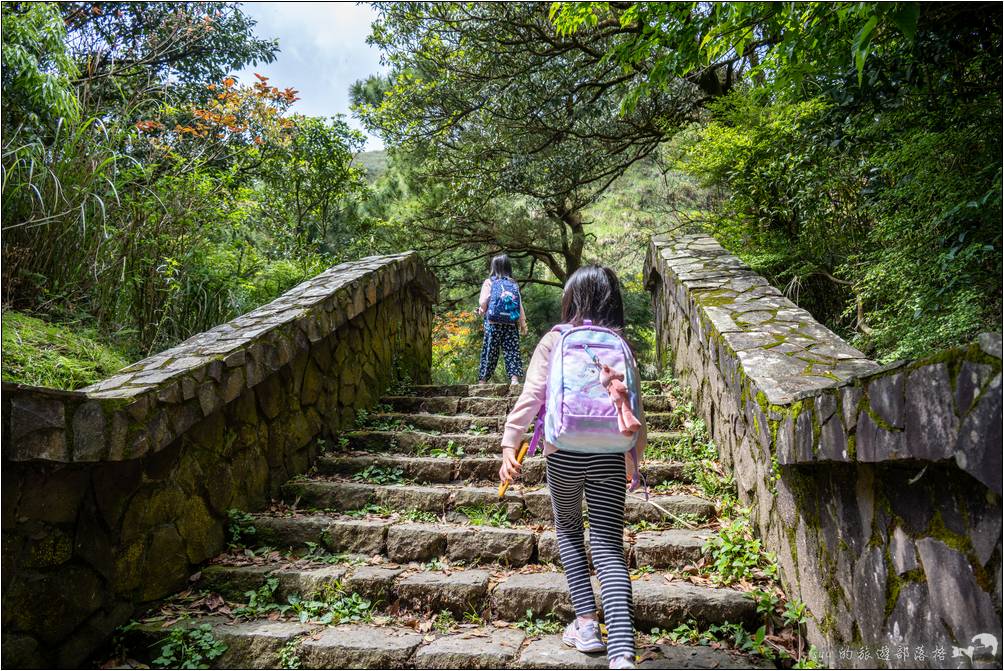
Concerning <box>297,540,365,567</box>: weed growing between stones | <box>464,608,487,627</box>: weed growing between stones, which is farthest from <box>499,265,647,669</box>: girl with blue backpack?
<box>297,540,365,567</box>: weed growing between stones

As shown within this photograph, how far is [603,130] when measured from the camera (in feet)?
32.1

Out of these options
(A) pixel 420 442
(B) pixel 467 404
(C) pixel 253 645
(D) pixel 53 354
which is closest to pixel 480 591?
(C) pixel 253 645

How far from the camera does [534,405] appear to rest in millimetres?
2424

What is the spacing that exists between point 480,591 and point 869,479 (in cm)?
161

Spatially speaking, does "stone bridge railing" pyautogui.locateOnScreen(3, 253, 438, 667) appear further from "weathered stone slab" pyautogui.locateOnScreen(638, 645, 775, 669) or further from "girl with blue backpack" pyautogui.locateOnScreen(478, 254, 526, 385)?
"weathered stone slab" pyautogui.locateOnScreen(638, 645, 775, 669)

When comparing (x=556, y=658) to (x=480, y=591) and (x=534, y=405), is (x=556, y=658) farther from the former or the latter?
(x=534, y=405)

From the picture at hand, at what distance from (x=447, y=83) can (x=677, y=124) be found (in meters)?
3.40

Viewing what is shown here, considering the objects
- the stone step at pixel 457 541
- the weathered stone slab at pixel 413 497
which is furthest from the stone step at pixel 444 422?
the stone step at pixel 457 541

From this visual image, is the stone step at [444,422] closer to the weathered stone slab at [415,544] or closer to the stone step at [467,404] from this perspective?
the stone step at [467,404]

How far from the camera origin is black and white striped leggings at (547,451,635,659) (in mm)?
2340

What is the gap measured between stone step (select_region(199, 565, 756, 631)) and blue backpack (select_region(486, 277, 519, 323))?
3.09 metres

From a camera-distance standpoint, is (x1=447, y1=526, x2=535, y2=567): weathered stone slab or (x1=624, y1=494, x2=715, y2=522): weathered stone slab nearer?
(x1=447, y1=526, x2=535, y2=567): weathered stone slab

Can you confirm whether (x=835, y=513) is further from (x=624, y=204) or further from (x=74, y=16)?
(x=624, y=204)

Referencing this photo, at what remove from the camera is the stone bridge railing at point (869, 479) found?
1321 millimetres
